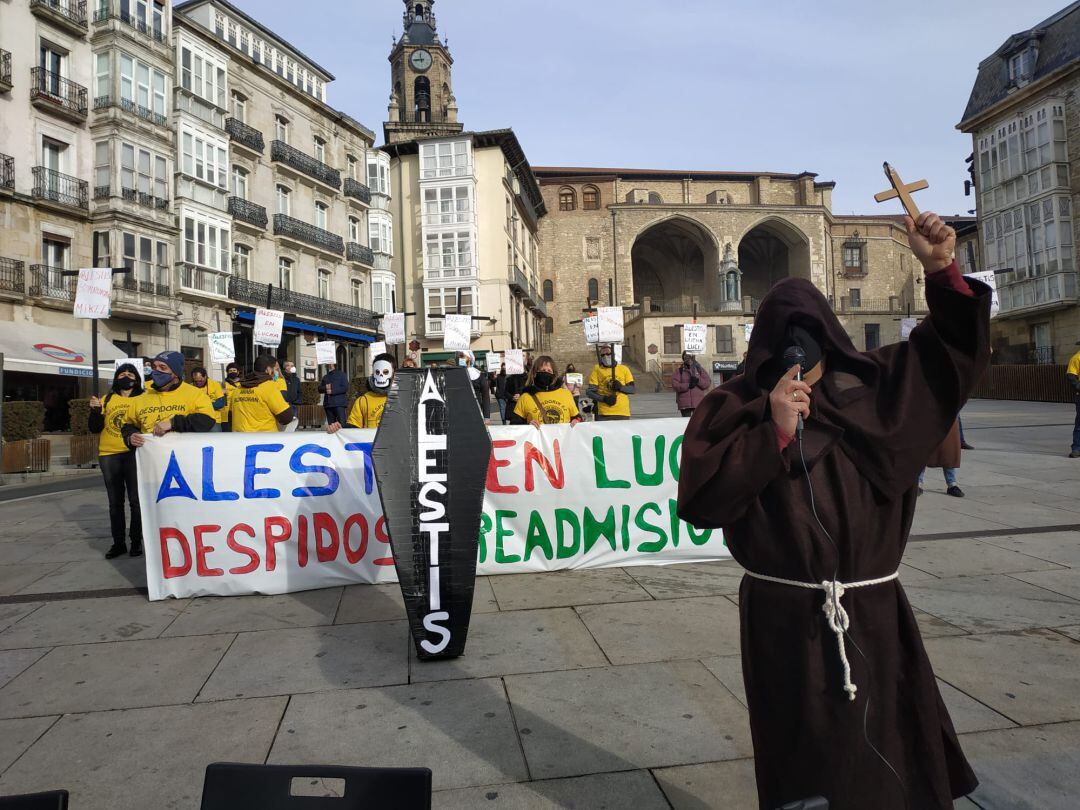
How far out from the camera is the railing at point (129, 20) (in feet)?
85.8

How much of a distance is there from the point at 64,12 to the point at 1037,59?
4135 centimetres

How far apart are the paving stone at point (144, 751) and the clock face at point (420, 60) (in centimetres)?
6194

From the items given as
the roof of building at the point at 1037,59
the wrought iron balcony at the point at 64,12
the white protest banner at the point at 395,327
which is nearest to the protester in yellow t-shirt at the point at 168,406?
the white protest banner at the point at 395,327

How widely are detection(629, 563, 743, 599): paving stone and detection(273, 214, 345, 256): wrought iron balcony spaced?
108 feet

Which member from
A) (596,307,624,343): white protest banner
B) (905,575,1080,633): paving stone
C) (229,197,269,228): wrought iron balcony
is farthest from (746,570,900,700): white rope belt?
(229,197,269,228): wrought iron balcony

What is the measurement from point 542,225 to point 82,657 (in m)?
63.8

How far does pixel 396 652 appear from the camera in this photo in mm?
4086

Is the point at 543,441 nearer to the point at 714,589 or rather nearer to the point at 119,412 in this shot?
the point at 714,589

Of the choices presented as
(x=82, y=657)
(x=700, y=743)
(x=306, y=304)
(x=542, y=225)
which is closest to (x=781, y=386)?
(x=700, y=743)

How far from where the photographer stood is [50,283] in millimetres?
24156

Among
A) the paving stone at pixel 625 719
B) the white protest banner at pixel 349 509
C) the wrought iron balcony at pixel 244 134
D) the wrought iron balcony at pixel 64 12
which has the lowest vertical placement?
the paving stone at pixel 625 719

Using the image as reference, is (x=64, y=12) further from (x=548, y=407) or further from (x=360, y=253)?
(x=548, y=407)

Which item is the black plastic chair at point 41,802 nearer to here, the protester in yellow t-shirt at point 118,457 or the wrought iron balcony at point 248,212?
the protester in yellow t-shirt at point 118,457

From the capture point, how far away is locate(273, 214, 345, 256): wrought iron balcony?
113 ft
